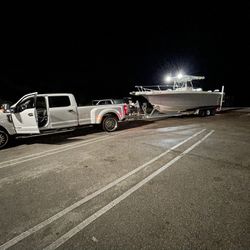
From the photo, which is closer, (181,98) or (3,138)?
(3,138)

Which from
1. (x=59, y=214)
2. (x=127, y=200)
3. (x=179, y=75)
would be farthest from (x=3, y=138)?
(x=179, y=75)

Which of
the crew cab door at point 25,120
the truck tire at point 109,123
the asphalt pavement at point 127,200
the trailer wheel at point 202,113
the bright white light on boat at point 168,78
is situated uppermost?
the bright white light on boat at point 168,78

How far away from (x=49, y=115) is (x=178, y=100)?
9.90 meters

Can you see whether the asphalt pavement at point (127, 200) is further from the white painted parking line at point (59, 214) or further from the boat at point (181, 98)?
the boat at point (181, 98)

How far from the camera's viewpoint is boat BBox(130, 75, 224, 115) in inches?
521

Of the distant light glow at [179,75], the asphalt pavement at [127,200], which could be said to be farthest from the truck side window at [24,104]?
the distant light glow at [179,75]

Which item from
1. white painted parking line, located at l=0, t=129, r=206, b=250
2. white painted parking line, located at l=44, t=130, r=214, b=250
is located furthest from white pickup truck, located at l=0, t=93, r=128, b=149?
white painted parking line, located at l=44, t=130, r=214, b=250

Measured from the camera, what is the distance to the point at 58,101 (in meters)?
7.82

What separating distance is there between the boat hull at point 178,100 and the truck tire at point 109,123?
17.7 ft

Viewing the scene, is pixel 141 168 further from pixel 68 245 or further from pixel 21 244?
pixel 21 244

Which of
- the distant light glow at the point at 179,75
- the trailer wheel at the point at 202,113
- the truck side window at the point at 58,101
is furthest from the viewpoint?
the distant light glow at the point at 179,75

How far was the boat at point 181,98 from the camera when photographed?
13.2 meters

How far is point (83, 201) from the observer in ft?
9.82

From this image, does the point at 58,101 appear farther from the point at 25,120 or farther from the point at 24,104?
the point at 25,120
